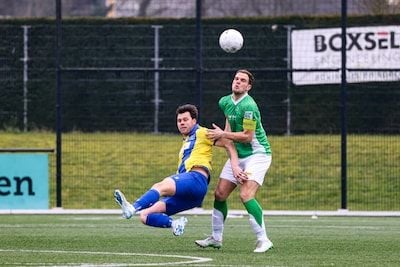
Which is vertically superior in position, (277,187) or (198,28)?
(198,28)

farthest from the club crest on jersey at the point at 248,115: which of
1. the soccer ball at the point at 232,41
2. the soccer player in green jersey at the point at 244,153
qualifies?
the soccer ball at the point at 232,41

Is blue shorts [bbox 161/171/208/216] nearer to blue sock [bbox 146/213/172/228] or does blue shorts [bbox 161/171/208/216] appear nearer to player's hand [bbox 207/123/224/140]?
blue sock [bbox 146/213/172/228]

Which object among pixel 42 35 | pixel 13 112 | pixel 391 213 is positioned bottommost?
pixel 391 213

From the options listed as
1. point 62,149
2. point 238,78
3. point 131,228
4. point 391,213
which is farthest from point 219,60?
point 238,78

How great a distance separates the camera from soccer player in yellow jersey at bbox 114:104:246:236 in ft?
41.6

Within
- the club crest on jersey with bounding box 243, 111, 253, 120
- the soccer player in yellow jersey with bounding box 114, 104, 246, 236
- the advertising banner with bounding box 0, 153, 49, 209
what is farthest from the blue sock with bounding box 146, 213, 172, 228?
the advertising banner with bounding box 0, 153, 49, 209

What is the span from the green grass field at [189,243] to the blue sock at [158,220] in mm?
285

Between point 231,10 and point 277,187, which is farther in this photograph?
point 231,10

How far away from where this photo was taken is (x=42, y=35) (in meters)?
26.7

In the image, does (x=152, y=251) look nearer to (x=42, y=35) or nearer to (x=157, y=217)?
(x=157, y=217)

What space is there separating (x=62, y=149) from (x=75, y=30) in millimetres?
3804

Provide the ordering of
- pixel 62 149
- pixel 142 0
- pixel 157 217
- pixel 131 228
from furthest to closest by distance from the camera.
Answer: pixel 142 0
pixel 62 149
pixel 131 228
pixel 157 217

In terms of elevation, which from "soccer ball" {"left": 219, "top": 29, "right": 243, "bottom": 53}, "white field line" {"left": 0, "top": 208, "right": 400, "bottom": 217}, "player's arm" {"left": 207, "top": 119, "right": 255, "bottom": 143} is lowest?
"white field line" {"left": 0, "top": 208, "right": 400, "bottom": 217}

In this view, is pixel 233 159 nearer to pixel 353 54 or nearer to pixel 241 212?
pixel 241 212
